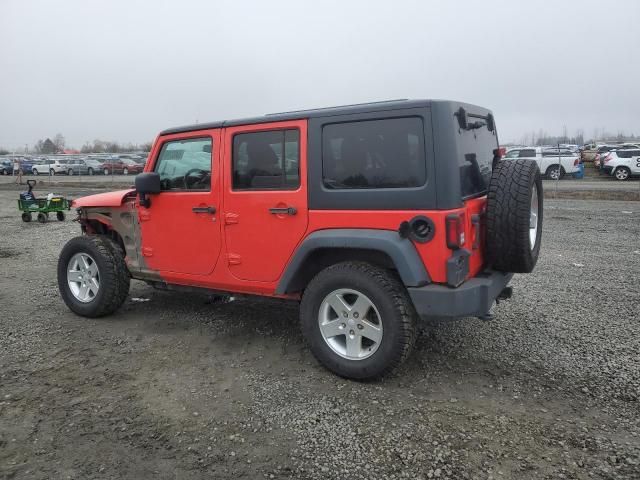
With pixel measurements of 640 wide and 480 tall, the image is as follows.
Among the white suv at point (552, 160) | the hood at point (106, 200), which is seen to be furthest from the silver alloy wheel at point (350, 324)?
the white suv at point (552, 160)

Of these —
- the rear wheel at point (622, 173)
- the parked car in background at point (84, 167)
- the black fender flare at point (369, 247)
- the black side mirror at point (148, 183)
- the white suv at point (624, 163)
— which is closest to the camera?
the black fender flare at point (369, 247)

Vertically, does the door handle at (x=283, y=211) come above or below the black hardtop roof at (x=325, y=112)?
below

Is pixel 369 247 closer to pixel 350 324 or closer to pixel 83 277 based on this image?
pixel 350 324

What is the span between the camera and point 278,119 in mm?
3939

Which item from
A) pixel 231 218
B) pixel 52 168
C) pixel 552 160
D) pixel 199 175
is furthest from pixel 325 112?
pixel 52 168

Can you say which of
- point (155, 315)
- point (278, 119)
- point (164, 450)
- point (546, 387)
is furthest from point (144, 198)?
point (546, 387)

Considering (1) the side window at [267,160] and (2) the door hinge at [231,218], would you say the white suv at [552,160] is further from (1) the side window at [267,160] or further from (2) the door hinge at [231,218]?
(2) the door hinge at [231,218]

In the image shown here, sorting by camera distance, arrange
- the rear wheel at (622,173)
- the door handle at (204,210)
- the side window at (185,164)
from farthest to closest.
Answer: the rear wheel at (622,173)
the side window at (185,164)
the door handle at (204,210)

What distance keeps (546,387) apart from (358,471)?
1643mm

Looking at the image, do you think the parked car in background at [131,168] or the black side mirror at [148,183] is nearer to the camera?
the black side mirror at [148,183]

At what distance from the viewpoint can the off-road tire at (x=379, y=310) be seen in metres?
3.38

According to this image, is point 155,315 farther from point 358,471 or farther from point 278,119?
point 358,471

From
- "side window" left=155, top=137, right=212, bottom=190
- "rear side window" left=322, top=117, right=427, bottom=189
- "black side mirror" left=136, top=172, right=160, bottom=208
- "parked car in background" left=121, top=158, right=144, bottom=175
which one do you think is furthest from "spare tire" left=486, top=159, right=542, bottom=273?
"parked car in background" left=121, top=158, right=144, bottom=175

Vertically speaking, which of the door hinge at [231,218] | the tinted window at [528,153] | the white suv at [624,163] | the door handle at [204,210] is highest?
the tinted window at [528,153]
